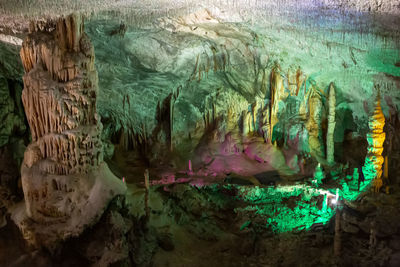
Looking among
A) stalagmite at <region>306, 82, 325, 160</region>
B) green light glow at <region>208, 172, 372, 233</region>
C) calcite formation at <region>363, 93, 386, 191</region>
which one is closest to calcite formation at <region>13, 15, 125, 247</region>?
green light glow at <region>208, 172, 372, 233</region>

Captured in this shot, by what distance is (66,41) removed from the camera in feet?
16.9

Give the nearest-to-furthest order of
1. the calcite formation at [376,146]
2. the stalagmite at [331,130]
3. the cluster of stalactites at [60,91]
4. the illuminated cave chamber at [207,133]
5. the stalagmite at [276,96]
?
the cluster of stalactites at [60,91] < the illuminated cave chamber at [207,133] < the calcite formation at [376,146] < the stalagmite at [276,96] < the stalagmite at [331,130]

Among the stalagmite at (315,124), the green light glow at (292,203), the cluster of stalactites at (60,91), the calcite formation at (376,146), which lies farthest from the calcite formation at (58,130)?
the stalagmite at (315,124)

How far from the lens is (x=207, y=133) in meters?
11.0

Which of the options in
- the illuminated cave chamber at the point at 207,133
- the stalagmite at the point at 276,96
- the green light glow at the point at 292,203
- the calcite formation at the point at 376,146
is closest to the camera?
the illuminated cave chamber at the point at 207,133

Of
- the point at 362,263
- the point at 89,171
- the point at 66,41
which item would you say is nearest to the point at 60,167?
the point at 89,171

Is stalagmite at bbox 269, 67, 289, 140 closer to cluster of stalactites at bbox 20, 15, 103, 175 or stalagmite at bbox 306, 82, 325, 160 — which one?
stalagmite at bbox 306, 82, 325, 160

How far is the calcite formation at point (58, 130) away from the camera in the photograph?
5098mm

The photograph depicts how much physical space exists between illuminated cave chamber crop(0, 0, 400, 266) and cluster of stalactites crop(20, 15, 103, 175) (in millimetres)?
20

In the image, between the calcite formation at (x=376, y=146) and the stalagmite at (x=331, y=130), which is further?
the stalagmite at (x=331, y=130)

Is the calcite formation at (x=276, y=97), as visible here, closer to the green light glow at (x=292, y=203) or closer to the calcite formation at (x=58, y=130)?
the green light glow at (x=292, y=203)

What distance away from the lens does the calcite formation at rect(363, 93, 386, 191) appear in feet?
23.8

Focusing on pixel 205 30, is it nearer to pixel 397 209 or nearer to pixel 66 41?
pixel 66 41

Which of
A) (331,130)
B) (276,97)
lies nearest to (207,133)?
(276,97)
